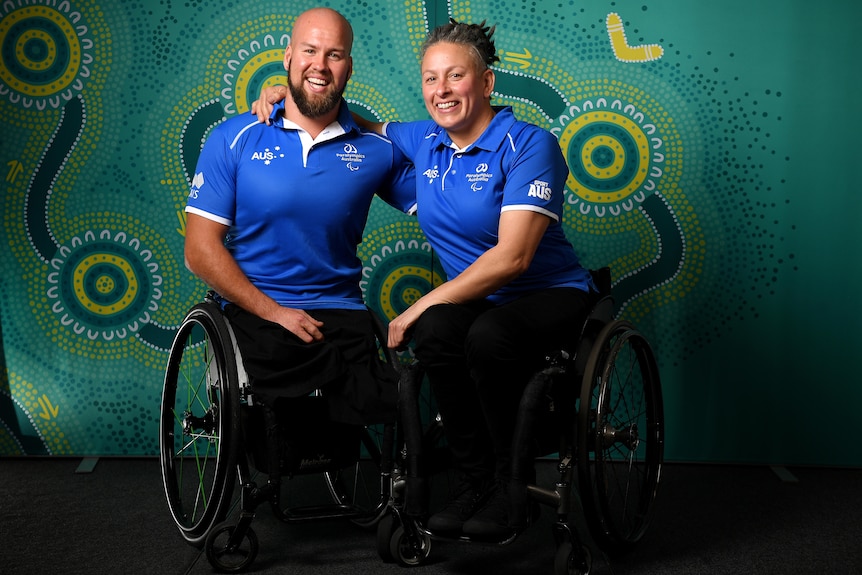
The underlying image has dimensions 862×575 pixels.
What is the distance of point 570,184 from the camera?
10.4 feet

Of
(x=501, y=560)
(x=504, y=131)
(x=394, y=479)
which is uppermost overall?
(x=504, y=131)

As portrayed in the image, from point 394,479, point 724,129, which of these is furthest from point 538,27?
point 394,479

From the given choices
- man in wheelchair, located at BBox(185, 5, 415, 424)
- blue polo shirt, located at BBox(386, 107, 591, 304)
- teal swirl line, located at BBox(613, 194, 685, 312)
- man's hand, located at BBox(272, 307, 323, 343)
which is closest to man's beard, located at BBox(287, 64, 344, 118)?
man in wheelchair, located at BBox(185, 5, 415, 424)

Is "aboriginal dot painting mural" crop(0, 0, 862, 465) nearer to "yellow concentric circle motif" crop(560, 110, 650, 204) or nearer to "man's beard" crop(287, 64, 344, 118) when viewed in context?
"yellow concentric circle motif" crop(560, 110, 650, 204)

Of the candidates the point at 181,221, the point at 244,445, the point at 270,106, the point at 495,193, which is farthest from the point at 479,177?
the point at 181,221

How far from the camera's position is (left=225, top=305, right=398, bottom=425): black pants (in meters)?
Answer: 2.19

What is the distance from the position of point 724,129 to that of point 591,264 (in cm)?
65

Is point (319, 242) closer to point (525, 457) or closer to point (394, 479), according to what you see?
point (394, 479)

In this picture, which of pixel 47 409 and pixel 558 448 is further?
pixel 47 409

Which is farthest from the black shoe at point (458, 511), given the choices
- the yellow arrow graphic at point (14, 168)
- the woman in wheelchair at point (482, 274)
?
the yellow arrow graphic at point (14, 168)

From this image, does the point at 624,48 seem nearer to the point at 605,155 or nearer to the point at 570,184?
the point at 605,155

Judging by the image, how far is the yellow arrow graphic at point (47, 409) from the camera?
321 centimetres

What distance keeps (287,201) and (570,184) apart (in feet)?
3.87

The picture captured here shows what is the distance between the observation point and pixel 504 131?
2.28 meters
